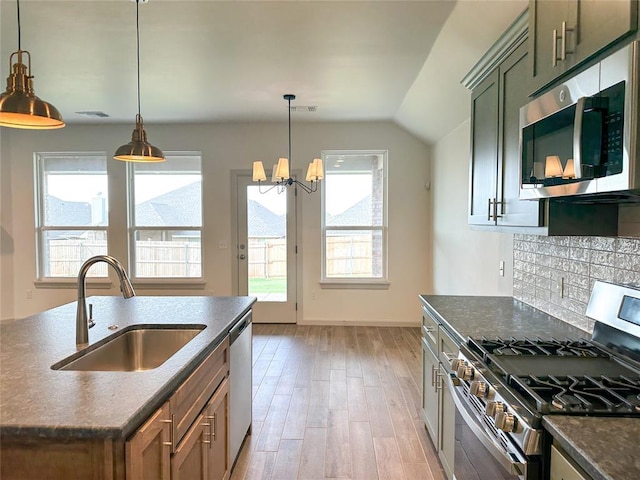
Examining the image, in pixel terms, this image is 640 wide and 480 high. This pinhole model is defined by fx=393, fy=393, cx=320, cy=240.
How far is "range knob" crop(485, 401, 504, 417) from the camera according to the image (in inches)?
47.8

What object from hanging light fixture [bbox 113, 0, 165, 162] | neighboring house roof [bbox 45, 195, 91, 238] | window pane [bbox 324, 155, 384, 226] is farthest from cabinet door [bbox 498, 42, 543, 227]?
neighboring house roof [bbox 45, 195, 91, 238]

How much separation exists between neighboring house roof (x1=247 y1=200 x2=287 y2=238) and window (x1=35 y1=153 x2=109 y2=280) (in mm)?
2096

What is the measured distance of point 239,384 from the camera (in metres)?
2.35

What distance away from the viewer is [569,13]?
141 centimetres

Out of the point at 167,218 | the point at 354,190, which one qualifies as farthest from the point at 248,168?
the point at 354,190

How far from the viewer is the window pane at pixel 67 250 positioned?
5.76 m

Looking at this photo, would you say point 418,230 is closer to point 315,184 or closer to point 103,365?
point 315,184

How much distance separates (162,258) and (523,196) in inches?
202

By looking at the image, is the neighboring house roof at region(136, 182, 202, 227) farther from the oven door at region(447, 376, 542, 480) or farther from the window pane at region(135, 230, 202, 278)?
the oven door at region(447, 376, 542, 480)

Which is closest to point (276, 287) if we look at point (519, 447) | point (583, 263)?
point (583, 263)

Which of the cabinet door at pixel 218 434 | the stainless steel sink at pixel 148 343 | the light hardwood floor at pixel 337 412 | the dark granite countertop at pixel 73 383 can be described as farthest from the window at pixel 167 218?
the cabinet door at pixel 218 434

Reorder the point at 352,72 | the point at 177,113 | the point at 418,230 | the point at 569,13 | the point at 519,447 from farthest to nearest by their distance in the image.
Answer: the point at 418,230 → the point at 177,113 → the point at 352,72 → the point at 569,13 → the point at 519,447

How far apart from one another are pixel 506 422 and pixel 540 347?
1.86ft

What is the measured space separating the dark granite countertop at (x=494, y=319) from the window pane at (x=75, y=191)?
5.05 meters
